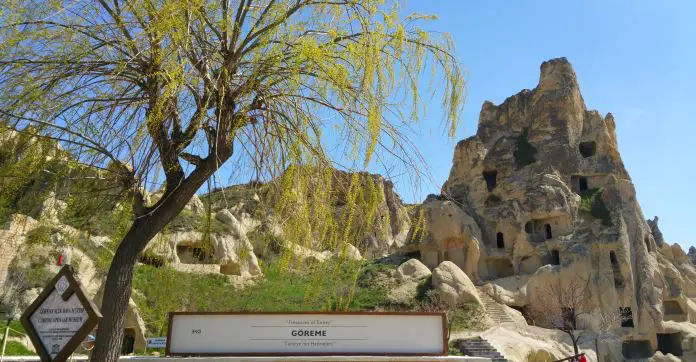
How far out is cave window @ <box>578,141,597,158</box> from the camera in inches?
1747

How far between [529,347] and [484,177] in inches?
860

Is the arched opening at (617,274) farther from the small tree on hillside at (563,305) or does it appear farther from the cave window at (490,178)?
the cave window at (490,178)

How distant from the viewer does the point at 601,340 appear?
100 feet

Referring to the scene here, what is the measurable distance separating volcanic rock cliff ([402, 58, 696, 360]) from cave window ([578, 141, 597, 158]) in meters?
0.08

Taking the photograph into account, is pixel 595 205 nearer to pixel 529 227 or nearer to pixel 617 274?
pixel 529 227

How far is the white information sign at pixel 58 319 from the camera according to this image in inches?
192

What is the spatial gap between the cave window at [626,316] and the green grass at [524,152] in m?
12.2

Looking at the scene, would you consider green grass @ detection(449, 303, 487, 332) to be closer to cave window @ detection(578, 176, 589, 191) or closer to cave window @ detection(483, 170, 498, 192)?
cave window @ detection(483, 170, 498, 192)

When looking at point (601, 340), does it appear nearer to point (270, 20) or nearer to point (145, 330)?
point (145, 330)

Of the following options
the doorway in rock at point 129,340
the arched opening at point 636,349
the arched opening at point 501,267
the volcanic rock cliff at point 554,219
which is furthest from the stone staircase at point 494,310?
the doorway in rock at point 129,340

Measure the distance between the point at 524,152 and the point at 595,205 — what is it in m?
6.58

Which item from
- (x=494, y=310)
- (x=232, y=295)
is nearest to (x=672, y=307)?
(x=494, y=310)

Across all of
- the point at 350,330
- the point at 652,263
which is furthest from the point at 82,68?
the point at 652,263

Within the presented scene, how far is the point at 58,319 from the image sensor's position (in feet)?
16.3
